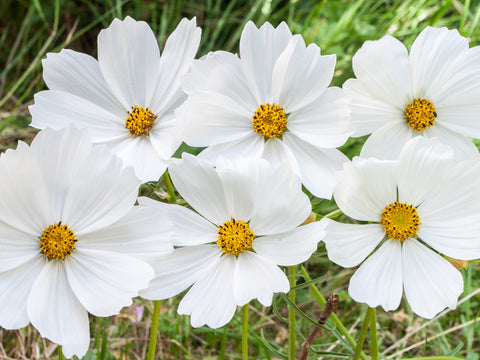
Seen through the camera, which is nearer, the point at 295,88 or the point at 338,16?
the point at 295,88

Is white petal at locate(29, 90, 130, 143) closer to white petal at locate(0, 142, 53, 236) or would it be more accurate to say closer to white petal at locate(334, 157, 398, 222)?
white petal at locate(0, 142, 53, 236)

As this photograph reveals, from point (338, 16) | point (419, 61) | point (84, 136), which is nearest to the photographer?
point (84, 136)

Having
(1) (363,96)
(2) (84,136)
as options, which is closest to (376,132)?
(1) (363,96)

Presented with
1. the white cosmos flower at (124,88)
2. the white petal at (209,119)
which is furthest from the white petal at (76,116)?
the white petal at (209,119)

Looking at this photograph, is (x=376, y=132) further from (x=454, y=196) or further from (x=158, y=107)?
(x=158, y=107)

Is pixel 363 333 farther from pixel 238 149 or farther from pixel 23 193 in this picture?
pixel 23 193

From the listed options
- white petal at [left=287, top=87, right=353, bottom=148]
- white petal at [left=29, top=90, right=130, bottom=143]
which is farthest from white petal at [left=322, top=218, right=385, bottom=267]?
white petal at [left=29, top=90, right=130, bottom=143]

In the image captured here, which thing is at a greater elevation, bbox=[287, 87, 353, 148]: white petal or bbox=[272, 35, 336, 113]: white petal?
bbox=[272, 35, 336, 113]: white petal
